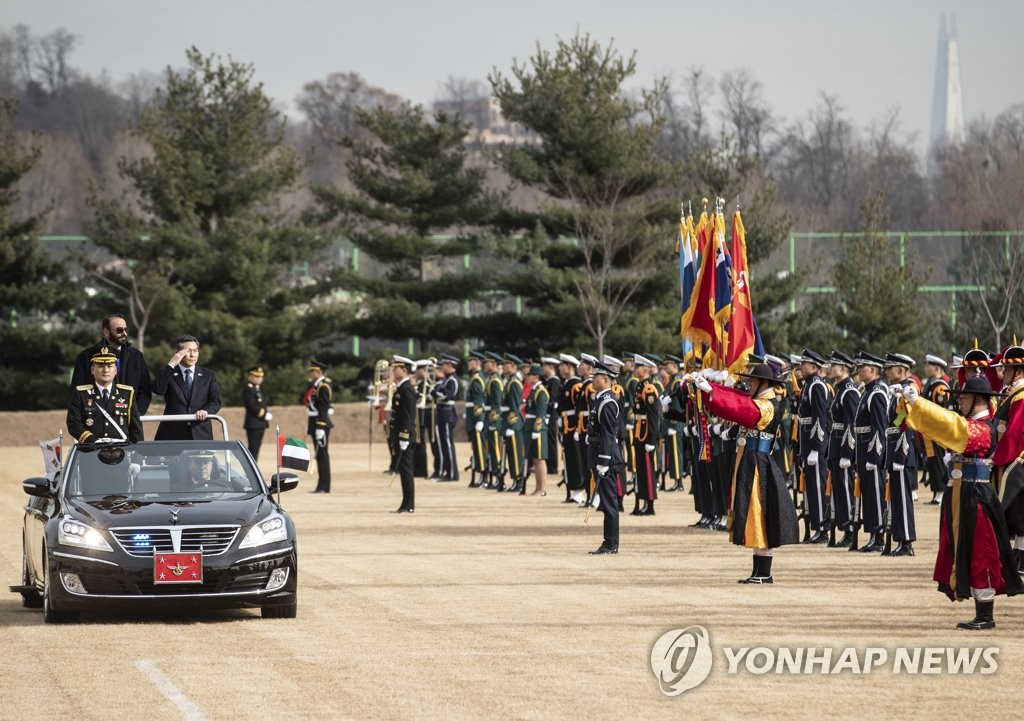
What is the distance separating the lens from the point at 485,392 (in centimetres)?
3092

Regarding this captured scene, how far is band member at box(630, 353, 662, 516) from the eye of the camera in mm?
22719

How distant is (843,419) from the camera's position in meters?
18.7

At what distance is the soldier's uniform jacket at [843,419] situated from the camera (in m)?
18.5

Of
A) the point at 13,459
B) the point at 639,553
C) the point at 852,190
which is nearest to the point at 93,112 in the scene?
the point at 852,190

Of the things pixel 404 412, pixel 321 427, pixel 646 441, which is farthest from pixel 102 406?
pixel 321 427

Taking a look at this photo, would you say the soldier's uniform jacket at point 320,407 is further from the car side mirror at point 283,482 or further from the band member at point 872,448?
the car side mirror at point 283,482

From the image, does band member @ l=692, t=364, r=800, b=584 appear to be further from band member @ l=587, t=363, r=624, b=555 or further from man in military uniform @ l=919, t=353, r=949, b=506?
man in military uniform @ l=919, t=353, r=949, b=506

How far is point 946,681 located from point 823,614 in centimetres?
297

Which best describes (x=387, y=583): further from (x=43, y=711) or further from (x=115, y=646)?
(x=43, y=711)

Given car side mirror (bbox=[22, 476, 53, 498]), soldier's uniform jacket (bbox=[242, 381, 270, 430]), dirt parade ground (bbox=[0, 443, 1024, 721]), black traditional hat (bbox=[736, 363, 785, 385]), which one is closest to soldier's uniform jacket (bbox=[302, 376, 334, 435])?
soldier's uniform jacket (bbox=[242, 381, 270, 430])

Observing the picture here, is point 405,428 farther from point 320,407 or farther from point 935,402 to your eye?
point 935,402

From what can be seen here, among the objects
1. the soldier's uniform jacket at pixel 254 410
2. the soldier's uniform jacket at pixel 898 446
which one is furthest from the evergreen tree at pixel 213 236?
the soldier's uniform jacket at pixel 898 446

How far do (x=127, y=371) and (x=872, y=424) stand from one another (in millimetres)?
7494

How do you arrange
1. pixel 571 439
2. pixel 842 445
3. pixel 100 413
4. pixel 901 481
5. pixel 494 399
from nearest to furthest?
pixel 100 413 < pixel 901 481 < pixel 842 445 < pixel 571 439 < pixel 494 399
